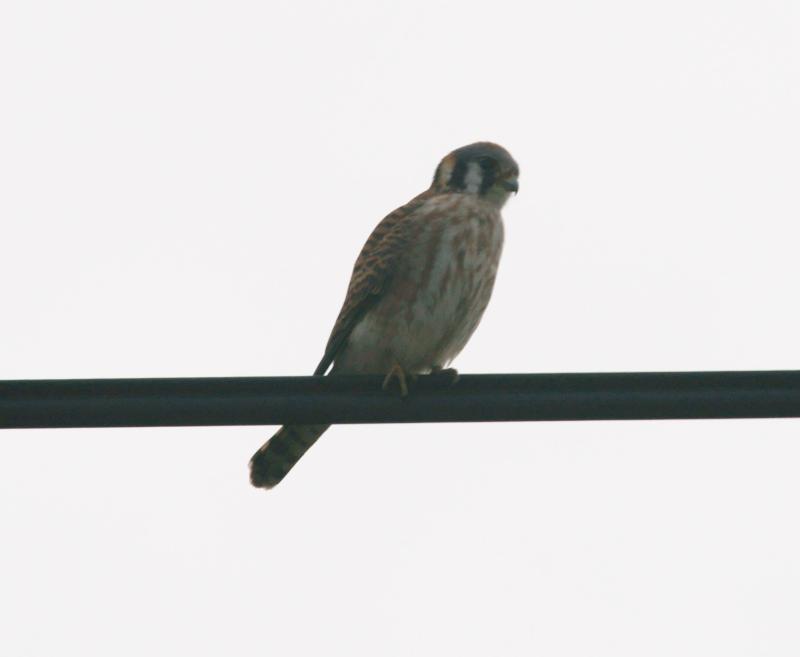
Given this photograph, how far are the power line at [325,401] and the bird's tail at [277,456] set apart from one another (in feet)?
7.72

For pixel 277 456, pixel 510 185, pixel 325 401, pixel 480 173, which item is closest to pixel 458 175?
pixel 480 173

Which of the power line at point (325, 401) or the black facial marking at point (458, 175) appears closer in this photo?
the power line at point (325, 401)

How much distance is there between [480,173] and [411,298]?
3.33 feet

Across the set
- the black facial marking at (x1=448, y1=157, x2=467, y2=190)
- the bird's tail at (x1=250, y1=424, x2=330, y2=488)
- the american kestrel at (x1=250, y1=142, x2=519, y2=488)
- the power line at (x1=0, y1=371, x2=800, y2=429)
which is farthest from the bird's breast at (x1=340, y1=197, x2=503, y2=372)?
the power line at (x1=0, y1=371, x2=800, y2=429)

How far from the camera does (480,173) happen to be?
655 centimetres

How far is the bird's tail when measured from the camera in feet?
19.5

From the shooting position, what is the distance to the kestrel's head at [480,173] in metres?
6.45

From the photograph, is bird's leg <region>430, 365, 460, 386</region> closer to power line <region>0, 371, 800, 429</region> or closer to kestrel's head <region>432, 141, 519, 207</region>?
kestrel's head <region>432, 141, 519, 207</region>

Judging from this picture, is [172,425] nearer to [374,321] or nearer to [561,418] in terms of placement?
[561,418]

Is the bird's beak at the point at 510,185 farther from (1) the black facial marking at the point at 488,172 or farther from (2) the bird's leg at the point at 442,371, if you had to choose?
(2) the bird's leg at the point at 442,371

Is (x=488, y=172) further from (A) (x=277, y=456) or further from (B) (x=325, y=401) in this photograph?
(B) (x=325, y=401)

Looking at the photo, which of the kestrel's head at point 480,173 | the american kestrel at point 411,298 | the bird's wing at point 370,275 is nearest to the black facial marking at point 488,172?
the kestrel's head at point 480,173

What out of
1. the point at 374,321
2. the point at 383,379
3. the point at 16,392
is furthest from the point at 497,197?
the point at 16,392

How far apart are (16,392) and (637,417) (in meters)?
1.50
